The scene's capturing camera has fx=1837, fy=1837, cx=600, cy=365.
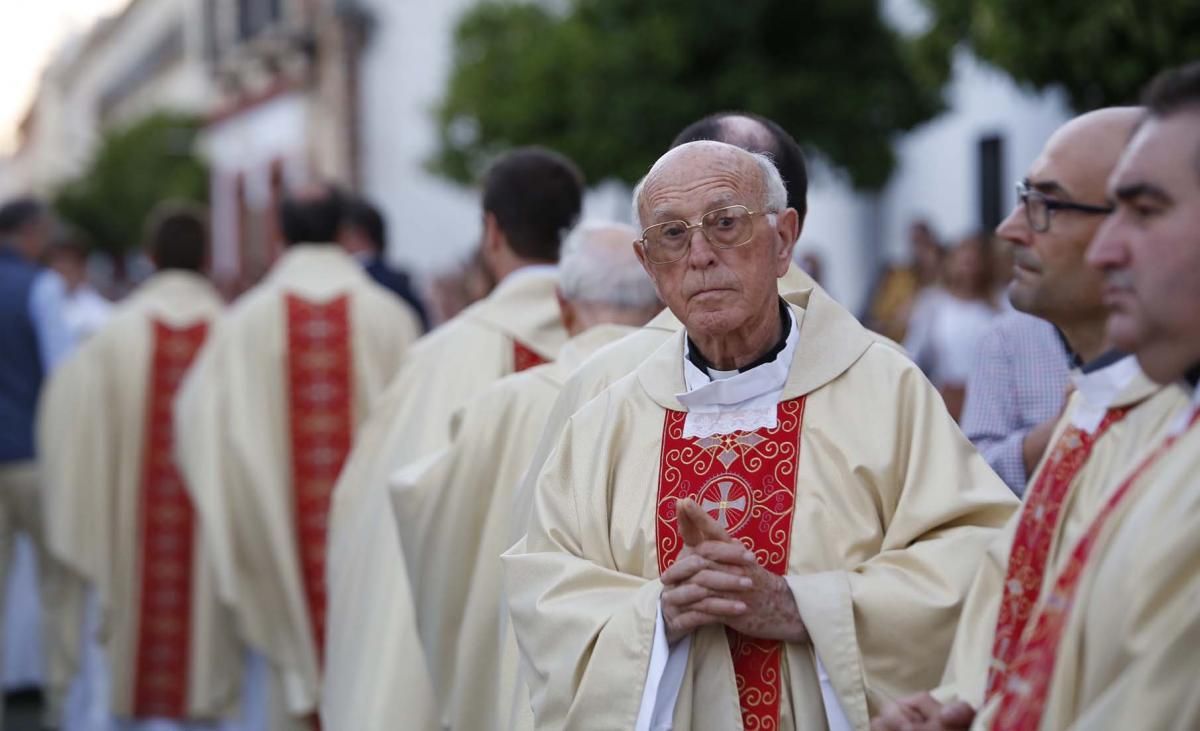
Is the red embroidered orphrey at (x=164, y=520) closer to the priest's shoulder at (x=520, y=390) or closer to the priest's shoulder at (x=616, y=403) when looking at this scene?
the priest's shoulder at (x=520, y=390)

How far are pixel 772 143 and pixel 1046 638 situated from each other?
171 centimetres

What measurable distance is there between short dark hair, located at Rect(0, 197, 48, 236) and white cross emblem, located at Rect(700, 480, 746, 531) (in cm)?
674

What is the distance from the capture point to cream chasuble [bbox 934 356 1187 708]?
2.63 metres

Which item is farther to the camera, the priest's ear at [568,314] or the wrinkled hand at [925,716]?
the priest's ear at [568,314]

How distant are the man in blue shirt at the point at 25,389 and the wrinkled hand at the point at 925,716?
653 cm

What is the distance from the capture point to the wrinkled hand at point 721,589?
307cm

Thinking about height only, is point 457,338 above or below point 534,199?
below

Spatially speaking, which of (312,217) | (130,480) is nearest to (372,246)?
(312,217)

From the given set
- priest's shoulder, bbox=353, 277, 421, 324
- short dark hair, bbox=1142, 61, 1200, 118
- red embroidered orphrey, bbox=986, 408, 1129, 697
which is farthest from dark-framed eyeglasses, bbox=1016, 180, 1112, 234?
priest's shoulder, bbox=353, 277, 421, 324

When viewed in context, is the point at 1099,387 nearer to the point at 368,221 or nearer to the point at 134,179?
the point at 368,221

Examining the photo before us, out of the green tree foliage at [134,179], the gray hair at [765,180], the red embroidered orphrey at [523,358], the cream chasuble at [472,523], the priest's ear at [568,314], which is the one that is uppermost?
the gray hair at [765,180]

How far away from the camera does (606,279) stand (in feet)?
14.3

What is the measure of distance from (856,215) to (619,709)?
16.6m

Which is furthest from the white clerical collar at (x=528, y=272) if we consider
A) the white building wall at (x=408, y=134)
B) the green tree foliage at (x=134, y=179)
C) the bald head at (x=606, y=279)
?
the green tree foliage at (x=134, y=179)
